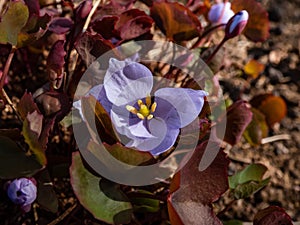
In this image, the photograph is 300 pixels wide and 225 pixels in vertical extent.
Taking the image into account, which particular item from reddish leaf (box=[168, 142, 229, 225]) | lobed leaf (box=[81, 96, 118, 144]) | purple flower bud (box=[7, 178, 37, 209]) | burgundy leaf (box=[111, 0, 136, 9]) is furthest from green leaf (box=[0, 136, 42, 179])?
burgundy leaf (box=[111, 0, 136, 9])

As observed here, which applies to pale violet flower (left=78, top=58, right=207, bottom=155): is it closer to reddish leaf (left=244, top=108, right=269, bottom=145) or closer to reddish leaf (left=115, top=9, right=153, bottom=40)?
reddish leaf (left=115, top=9, right=153, bottom=40)

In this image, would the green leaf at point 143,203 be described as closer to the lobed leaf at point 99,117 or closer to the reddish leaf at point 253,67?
the lobed leaf at point 99,117

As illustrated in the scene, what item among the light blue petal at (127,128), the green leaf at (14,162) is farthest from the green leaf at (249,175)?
the green leaf at (14,162)

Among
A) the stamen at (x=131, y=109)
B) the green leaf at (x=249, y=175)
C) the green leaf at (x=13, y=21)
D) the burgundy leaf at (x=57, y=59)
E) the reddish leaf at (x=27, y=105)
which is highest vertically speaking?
the green leaf at (x=13, y=21)

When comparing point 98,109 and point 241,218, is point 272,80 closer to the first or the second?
point 241,218

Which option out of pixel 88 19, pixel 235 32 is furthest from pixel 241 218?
pixel 88 19

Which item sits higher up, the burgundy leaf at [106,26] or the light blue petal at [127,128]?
the burgundy leaf at [106,26]
